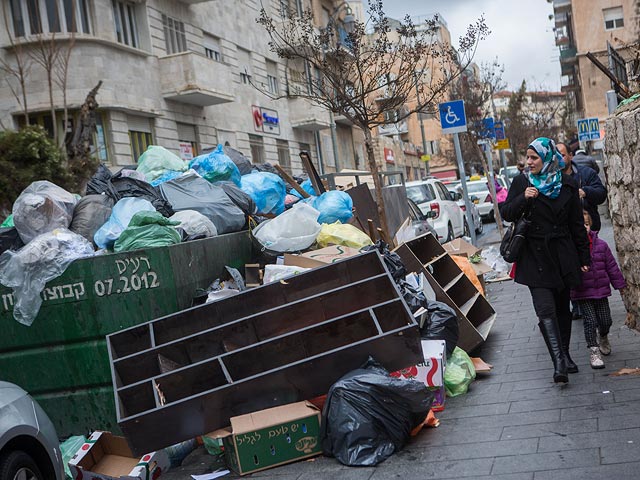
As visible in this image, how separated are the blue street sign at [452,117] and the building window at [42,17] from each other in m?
9.85

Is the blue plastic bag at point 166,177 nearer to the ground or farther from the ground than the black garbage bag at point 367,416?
farther from the ground

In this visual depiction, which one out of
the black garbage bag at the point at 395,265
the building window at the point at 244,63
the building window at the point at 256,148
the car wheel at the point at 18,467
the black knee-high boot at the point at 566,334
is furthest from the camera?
the building window at the point at 256,148

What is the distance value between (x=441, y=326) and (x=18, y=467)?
3.55 meters

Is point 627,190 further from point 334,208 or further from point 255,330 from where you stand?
point 255,330

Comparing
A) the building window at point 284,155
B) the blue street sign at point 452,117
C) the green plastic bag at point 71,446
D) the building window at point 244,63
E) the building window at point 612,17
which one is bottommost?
the green plastic bag at point 71,446

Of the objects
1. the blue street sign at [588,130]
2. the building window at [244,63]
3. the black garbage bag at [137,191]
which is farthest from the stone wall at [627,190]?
the building window at [244,63]

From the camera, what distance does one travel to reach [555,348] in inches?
243

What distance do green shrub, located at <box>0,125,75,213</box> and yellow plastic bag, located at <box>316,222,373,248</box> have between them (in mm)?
7018

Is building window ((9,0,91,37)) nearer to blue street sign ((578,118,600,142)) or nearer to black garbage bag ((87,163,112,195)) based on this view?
black garbage bag ((87,163,112,195))

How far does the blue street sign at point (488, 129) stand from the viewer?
23620 mm

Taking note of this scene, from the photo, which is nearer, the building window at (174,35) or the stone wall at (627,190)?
the stone wall at (627,190)

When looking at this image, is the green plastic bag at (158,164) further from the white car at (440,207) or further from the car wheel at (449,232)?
the car wheel at (449,232)

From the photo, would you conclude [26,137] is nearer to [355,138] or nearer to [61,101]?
[61,101]

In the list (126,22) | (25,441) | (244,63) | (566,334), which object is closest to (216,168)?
(566,334)
